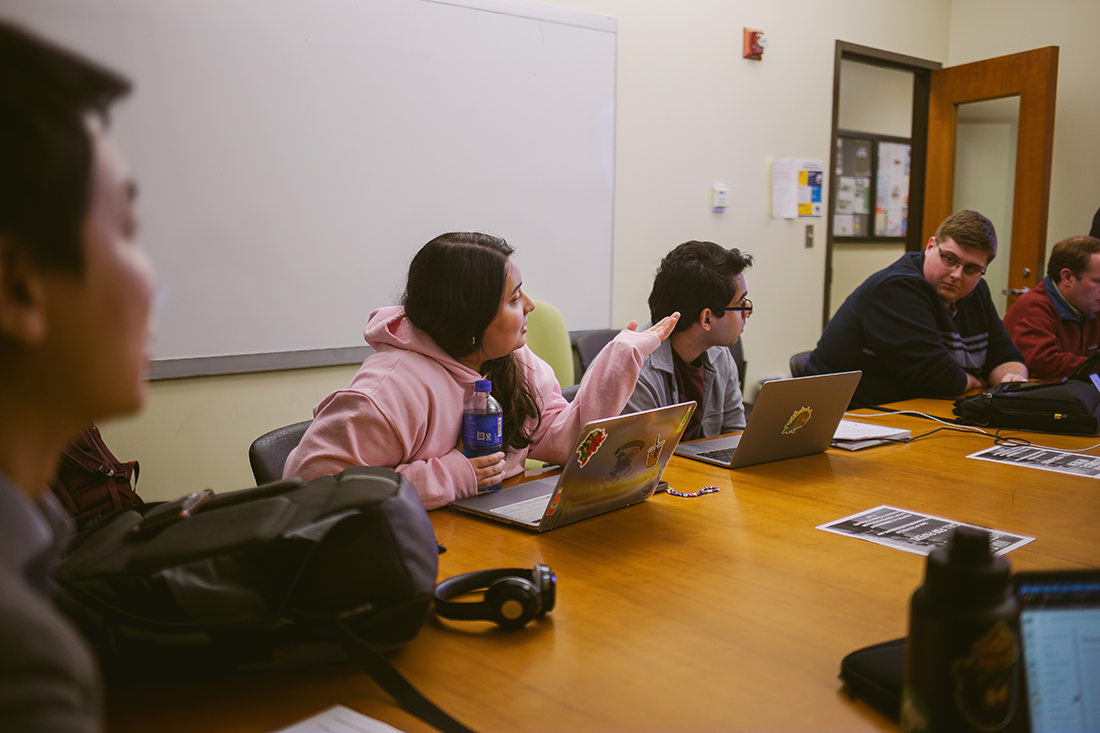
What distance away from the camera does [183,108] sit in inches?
105

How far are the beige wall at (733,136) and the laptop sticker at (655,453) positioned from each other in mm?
1969

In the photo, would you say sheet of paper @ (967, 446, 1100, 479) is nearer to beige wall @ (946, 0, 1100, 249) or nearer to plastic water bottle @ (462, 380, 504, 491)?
plastic water bottle @ (462, 380, 504, 491)

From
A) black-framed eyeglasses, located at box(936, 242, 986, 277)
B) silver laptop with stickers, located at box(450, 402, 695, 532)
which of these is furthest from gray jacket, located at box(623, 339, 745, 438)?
black-framed eyeglasses, located at box(936, 242, 986, 277)

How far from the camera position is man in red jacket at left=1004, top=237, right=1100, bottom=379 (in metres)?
3.28

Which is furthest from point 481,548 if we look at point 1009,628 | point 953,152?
point 953,152

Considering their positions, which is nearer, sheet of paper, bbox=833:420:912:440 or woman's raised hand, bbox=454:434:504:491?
woman's raised hand, bbox=454:434:504:491

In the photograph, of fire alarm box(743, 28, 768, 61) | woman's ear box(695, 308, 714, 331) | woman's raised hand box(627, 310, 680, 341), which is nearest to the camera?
woman's raised hand box(627, 310, 680, 341)

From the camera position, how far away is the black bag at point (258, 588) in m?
0.80

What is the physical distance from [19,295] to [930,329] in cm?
292

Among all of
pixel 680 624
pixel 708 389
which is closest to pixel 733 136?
pixel 708 389

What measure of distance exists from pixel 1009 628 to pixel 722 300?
175 centimetres

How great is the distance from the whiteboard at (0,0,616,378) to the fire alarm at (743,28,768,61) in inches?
37.5

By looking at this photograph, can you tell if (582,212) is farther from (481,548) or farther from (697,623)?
(697,623)

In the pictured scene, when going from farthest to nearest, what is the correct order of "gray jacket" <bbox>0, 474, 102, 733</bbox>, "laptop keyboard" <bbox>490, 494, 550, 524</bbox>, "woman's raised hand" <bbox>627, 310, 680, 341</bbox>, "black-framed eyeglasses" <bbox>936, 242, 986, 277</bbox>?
"black-framed eyeglasses" <bbox>936, 242, 986, 277</bbox>
"woman's raised hand" <bbox>627, 310, 680, 341</bbox>
"laptop keyboard" <bbox>490, 494, 550, 524</bbox>
"gray jacket" <bbox>0, 474, 102, 733</bbox>
